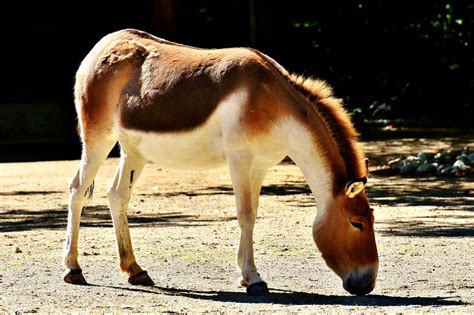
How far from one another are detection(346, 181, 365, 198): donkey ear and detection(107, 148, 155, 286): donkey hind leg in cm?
174

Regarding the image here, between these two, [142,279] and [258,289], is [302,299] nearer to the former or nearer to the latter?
[258,289]

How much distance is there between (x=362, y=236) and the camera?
732 cm

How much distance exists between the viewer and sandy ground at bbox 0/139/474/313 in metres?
7.33

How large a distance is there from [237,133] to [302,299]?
116cm

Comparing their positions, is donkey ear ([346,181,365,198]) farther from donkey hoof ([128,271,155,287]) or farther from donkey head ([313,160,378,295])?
donkey hoof ([128,271,155,287])

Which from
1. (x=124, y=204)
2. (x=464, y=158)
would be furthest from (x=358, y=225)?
(x=464, y=158)

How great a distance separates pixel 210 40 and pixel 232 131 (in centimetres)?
1542

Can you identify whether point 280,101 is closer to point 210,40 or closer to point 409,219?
point 409,219

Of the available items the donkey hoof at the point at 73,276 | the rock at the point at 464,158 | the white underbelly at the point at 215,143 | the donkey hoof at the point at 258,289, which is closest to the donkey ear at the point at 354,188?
the white underbelly at the point at 215,143

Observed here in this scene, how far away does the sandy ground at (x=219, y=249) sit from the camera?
7.33m

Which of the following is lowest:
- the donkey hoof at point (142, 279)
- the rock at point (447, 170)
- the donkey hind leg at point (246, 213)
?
the rock at point (447, 170)

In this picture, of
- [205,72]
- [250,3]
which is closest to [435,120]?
[250,3]

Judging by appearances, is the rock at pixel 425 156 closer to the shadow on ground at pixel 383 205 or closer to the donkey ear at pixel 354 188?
the shadow on ground at pixel 383 205

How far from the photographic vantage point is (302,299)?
7375mm
